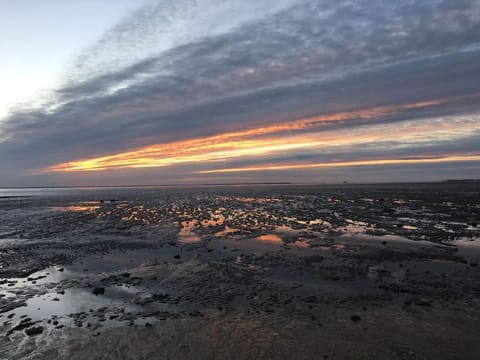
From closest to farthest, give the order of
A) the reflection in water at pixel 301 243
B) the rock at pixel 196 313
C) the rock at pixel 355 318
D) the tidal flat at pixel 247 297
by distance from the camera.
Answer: the tidal flat at pixel 247 297 → the rock at pixel 355 318 → the rock at pixel 196 313 → the reflection in water at pixel 301 243

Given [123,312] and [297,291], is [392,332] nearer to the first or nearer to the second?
[297,291]

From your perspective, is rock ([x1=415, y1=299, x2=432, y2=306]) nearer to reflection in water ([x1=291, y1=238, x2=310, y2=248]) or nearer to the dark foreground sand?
the dark foreground sand

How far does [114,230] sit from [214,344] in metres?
23.4

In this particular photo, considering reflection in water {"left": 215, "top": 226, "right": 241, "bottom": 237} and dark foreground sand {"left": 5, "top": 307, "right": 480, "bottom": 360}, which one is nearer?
dark foreground sand {"left": 5, "top": 307, "right": 480, "bottom": 360}

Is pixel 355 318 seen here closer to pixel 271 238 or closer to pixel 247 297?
pixel 247 297

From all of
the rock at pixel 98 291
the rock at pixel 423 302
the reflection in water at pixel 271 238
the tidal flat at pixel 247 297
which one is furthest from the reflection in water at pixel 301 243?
the rock at pixel 98 291

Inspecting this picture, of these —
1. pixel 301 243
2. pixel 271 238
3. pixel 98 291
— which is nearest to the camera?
pixel 98 291

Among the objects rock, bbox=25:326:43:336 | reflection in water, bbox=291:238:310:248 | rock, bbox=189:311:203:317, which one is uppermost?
rock, bbox=25:326:43:336

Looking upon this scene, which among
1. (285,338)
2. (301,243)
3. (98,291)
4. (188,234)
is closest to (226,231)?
(188,234)

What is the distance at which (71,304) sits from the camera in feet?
36.9

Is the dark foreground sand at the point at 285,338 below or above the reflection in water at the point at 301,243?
above

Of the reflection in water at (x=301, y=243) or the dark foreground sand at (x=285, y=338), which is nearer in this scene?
the dark foreground sand at (x=285, y=338)

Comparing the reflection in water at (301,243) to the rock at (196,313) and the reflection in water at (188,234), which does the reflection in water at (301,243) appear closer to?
the reflection in water at (188,234)

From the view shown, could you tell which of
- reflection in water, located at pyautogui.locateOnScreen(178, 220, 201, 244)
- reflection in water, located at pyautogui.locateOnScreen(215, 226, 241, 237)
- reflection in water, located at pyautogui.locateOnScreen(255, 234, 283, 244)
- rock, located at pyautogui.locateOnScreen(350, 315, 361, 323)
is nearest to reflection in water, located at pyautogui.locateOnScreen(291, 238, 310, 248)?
reflection in water, located at pyautogui.locateOnScreen(255, 234, 283, 244)
